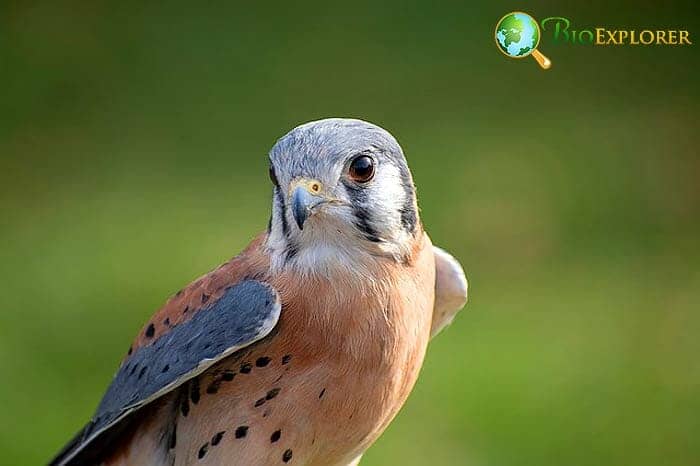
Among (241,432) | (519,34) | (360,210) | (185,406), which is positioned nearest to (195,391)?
(185,406)

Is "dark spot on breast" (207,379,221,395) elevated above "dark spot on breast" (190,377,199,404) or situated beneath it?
elevated above

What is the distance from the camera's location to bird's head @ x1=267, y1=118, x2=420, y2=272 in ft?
8.34

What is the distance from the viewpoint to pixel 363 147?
260cm

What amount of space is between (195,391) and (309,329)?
1.10 ft

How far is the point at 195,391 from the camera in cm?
282

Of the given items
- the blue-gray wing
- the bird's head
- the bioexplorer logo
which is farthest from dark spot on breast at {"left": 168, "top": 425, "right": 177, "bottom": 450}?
the bioexplorer logo

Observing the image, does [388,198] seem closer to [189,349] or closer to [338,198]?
[338,198]

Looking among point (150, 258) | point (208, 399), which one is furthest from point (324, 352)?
point (150, 258)

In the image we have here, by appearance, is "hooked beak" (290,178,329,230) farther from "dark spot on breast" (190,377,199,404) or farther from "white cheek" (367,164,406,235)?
"dark spot on breast" (190,377,199,404)

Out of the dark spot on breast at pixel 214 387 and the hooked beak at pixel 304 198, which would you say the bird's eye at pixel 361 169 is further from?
the dark spot on breast at pixel 214 387

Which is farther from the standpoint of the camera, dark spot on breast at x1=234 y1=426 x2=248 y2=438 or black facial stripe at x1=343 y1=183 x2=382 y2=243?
dark spot on breast at x1=234 y1=426 x2=248 y2=438

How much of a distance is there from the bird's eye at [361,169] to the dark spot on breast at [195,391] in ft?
2.08

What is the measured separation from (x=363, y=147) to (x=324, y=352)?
46cm

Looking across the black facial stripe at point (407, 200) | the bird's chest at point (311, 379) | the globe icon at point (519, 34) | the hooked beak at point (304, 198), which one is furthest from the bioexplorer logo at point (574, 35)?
the hooked beak at point (304, 198)
